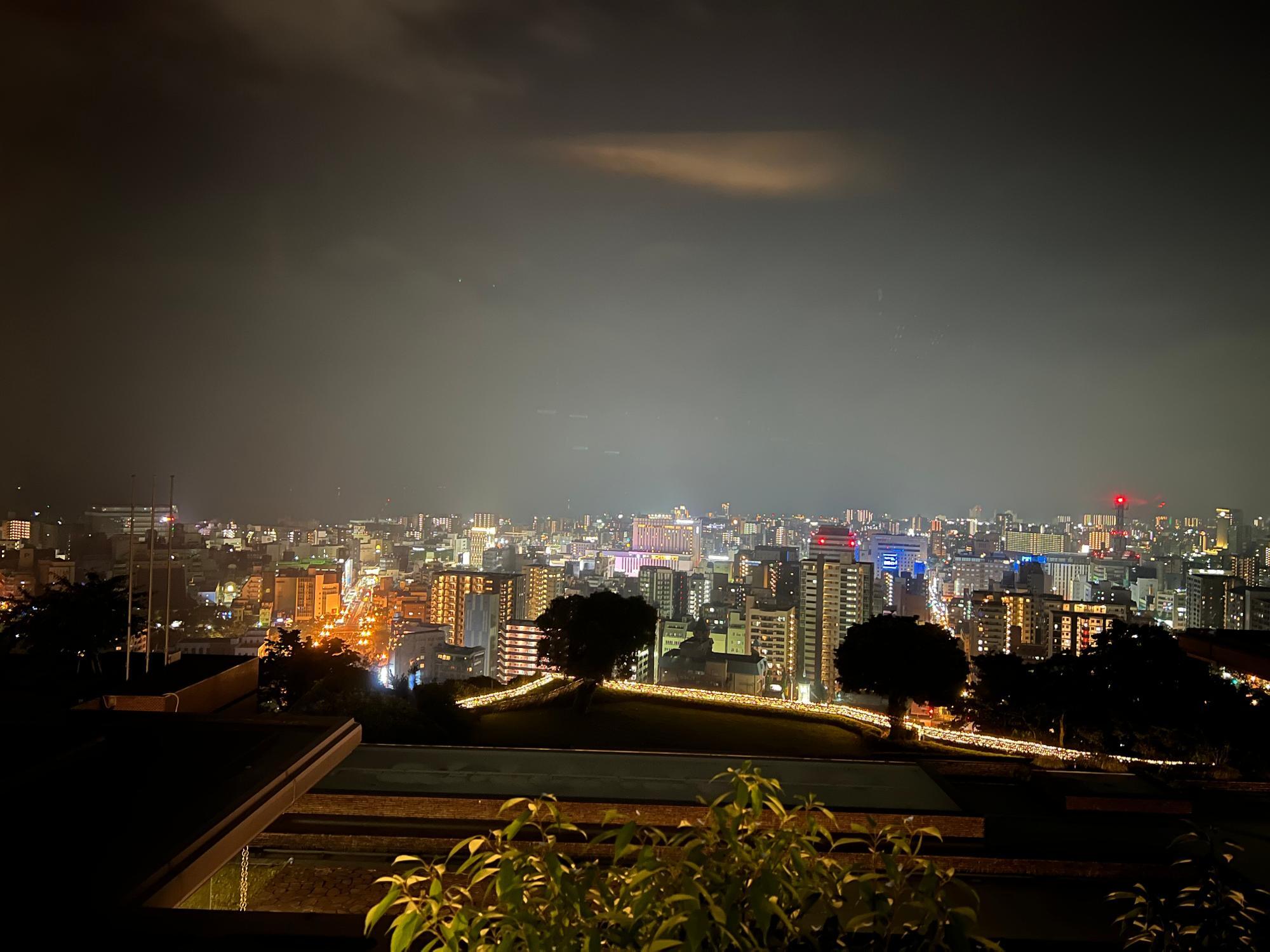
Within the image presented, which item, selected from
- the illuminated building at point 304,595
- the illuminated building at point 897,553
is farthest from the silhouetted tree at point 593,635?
the illuminated building at point 897,553

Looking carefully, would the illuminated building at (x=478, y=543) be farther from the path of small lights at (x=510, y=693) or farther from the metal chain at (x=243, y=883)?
the metal chain at (x=243, y=883)

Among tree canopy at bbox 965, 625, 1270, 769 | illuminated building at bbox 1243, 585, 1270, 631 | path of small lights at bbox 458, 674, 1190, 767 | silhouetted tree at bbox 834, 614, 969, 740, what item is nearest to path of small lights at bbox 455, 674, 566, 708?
path of small lights at bbox 458, 674, 1190, 767

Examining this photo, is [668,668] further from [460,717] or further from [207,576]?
[207,576]

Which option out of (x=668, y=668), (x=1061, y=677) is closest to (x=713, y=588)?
(x=668, y=668)

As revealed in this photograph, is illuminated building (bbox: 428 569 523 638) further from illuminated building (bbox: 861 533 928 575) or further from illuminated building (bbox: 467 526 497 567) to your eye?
illuminated building (bbox: 861 533 928 575)

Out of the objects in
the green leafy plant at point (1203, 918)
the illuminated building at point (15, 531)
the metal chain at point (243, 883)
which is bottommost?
the metal chain at point (243, 883)

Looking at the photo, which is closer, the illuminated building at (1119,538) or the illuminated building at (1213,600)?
the illuminated building at (1213,600)

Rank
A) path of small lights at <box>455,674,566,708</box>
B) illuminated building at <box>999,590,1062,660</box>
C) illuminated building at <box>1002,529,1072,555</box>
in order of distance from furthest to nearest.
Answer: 1. illuminated building at <box>1002,529,1072,555</box>
2. illuminated building at <box>999,590,1062,660</box>
3. path of small lights at <box>455,674,566,708</box>
